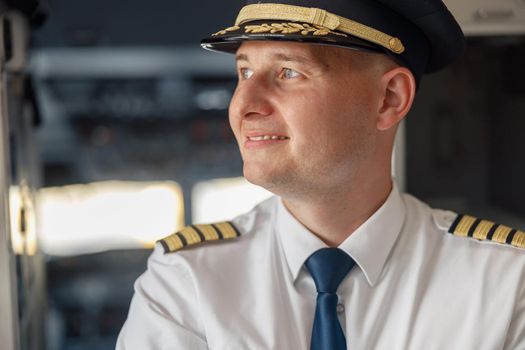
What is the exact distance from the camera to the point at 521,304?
4.47 ft

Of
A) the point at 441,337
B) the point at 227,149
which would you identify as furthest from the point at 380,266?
the point at 227,149

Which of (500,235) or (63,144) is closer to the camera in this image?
(500,235)

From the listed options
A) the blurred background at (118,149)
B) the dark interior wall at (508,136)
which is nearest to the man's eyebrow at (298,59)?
the dark interior wall at (508,136)

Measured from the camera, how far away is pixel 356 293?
4.53 feet

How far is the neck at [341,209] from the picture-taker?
1.39 m

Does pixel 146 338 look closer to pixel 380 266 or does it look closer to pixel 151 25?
pixel 380 266

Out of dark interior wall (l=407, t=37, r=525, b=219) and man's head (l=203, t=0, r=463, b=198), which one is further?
dark interior wall (l=407, t=37, r=525, b=219)

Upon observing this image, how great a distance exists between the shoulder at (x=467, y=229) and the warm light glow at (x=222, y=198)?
218cm

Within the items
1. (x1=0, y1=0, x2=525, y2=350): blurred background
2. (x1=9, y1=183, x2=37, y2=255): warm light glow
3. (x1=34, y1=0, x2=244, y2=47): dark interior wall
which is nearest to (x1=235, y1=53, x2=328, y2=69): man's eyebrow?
(x1=9, y1=183, x2=37, y2=255): warm light glow

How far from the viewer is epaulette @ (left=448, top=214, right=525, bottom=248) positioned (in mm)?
1438

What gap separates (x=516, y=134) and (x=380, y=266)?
1.05 m

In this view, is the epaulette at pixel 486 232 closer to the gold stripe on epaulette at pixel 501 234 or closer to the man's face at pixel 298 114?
the gold stripe on epaulette at pixel 501 234

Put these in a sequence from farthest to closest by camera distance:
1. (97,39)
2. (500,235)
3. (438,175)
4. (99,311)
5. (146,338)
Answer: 1. (99,311)
2. (97,39)
3. (438,175)
4. (500,235)
5. (146,338)

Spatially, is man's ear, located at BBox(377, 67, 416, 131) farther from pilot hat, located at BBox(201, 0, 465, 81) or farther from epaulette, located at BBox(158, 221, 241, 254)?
epaulette, located at BBox(158, 221, 241, 254)
